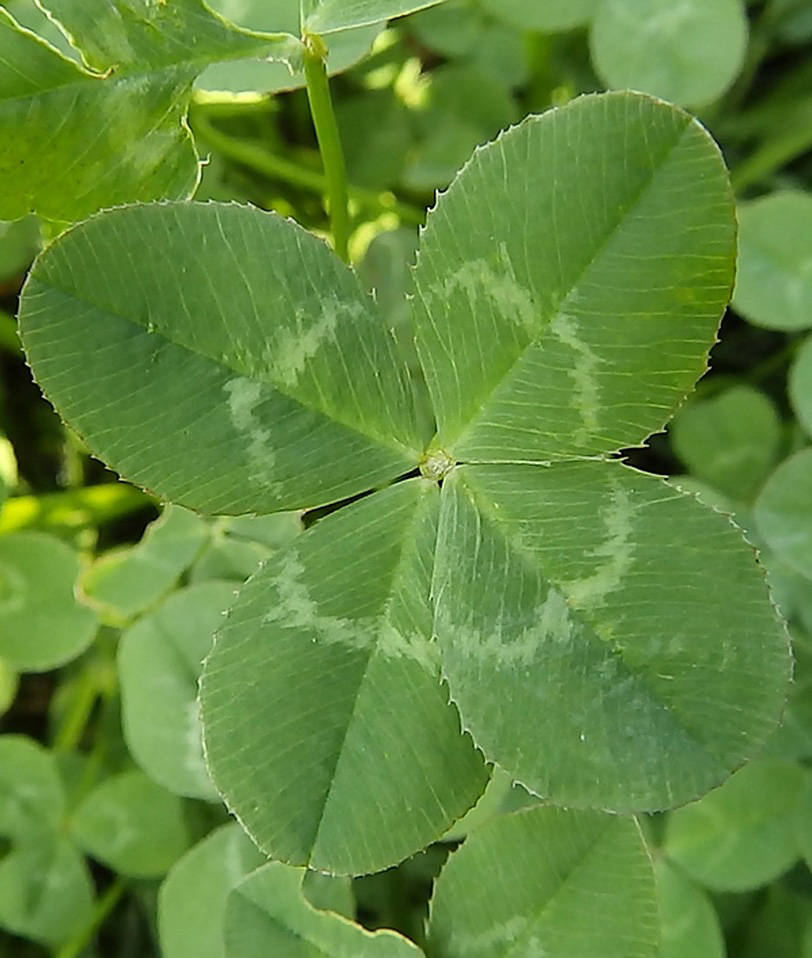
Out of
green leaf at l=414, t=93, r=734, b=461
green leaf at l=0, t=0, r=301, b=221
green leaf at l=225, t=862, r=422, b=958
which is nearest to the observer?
green leaf at l=414, t=93, r=734, b=461

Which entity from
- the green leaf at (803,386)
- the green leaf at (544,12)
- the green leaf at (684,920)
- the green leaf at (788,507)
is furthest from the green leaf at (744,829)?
the green leaf at (544,12)

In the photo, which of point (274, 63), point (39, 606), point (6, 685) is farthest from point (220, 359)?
point (6, 685)

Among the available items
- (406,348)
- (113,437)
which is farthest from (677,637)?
(406,348)

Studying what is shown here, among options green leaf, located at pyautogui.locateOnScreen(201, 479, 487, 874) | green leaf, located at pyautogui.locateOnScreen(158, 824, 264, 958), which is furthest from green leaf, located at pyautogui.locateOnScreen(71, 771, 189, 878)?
green leaf, located at pyautogui.locateOnScreen(201, 479, 487, 874)

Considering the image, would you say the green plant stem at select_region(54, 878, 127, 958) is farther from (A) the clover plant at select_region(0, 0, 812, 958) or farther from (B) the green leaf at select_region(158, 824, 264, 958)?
(A) the clover plant at select_region(0, 0, 812, 958)

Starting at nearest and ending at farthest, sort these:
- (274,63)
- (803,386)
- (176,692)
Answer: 1. (274,63)
2. (176,692)
3. (803,386)

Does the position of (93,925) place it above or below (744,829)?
below

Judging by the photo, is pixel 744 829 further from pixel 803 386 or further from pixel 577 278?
pixel 577 278
